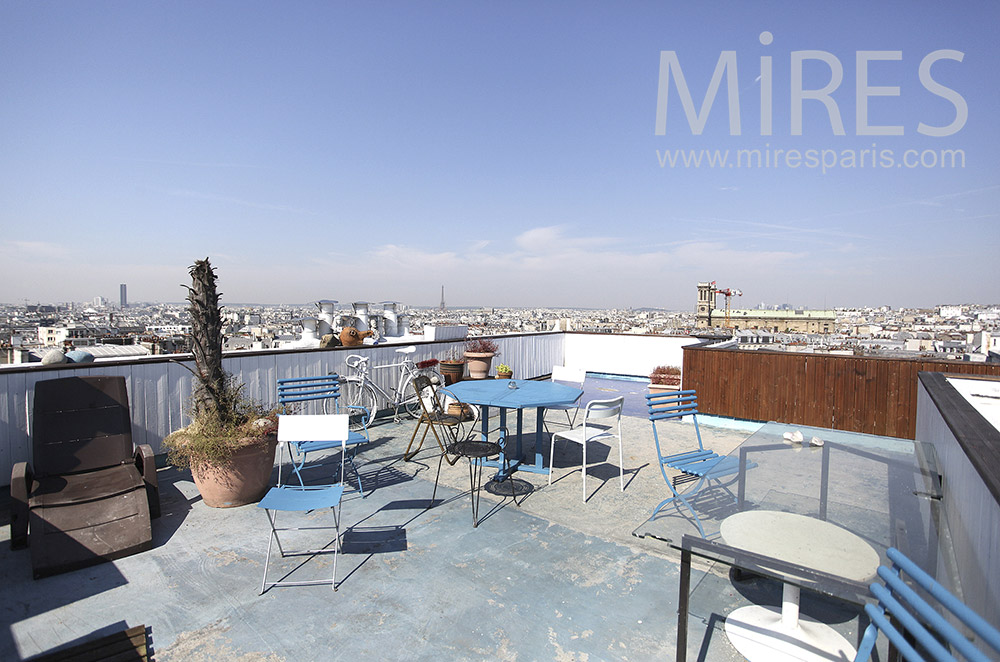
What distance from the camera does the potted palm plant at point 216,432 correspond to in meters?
3.73

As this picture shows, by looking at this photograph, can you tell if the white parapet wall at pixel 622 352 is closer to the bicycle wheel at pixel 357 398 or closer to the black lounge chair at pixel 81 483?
the bicycle wheel at pixel 357 398

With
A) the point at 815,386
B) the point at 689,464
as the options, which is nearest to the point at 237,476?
the point at 689,464

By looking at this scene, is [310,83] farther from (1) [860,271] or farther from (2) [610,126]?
(1) [860,271]

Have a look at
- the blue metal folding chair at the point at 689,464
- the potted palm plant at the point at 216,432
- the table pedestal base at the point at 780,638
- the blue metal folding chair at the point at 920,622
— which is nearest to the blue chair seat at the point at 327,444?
the potted palm plant at the point at 216,432

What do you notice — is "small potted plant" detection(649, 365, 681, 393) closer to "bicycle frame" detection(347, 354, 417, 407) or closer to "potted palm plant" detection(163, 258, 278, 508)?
"bicycle frame" detection(347, 354, 417, 407)

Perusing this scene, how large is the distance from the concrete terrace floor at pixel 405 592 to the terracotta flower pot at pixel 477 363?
437cm

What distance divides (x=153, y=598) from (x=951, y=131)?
534 inches

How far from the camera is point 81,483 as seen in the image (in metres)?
3.30

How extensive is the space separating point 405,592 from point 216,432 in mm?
2157

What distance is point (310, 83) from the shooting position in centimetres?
1111

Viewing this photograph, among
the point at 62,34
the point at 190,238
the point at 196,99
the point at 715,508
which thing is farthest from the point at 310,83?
the point at 715,508

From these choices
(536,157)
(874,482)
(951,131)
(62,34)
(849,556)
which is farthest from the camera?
(536,157)

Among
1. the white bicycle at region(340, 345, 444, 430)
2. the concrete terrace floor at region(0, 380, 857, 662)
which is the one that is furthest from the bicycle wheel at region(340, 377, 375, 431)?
the concrete terrace floor at region(0, 380, 857, 662)

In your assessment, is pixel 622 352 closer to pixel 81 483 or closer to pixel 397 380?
pixel 397 380
